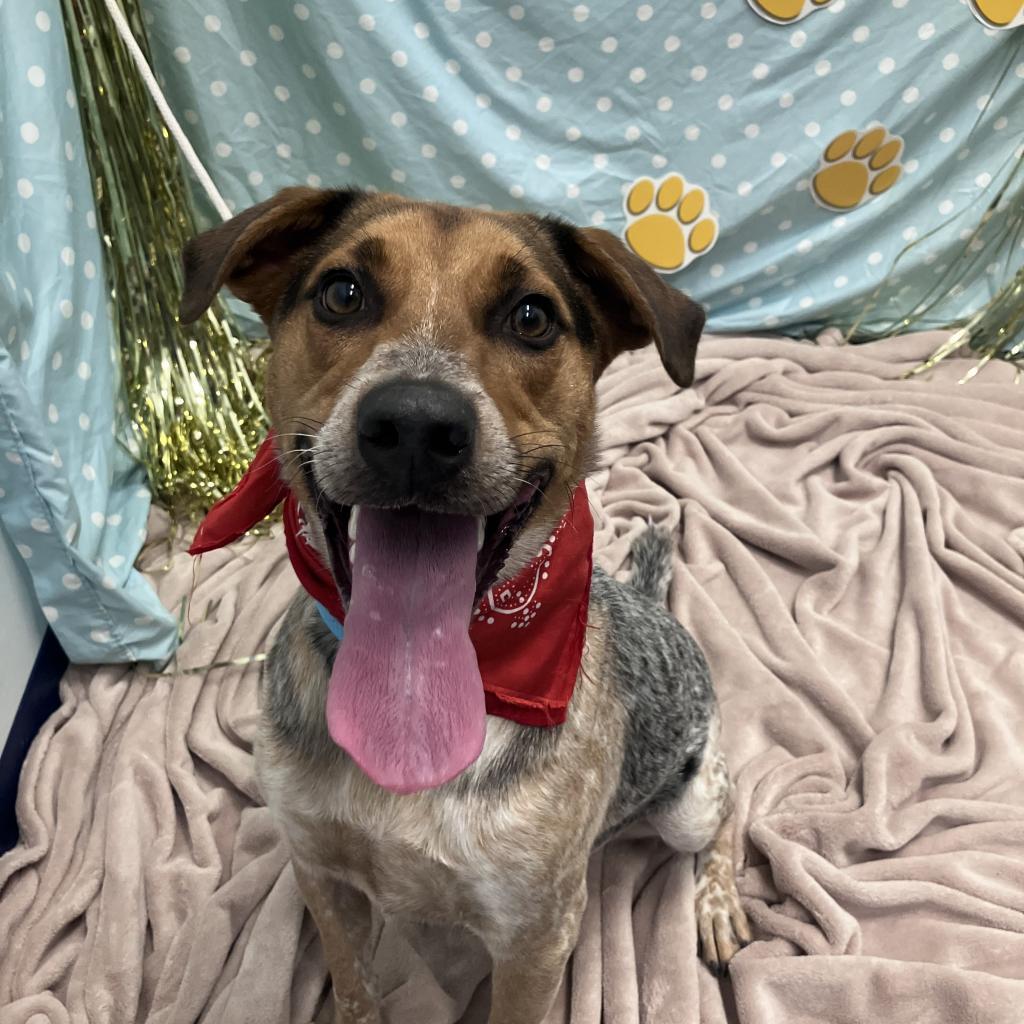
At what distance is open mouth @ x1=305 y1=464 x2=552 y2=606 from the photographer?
5.62 feet

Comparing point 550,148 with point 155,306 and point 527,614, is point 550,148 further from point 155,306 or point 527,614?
point 527,614

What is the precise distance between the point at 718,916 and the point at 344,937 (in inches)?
49.1

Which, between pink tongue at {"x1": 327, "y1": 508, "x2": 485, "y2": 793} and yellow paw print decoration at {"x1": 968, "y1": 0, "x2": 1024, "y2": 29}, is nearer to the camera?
pink tongue at {"x1": 327, "y1": 508, "x2": 485, "y2": 793}

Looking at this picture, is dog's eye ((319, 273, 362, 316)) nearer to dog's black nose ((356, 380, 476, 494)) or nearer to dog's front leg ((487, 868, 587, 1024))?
dog's black nose ((356, 380, 476, 494))

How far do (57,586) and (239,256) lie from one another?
6.13 ft

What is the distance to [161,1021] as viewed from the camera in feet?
7.89

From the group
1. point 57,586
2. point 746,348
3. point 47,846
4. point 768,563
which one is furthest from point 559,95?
point 47,846

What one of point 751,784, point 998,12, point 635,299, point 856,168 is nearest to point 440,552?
point 635,299

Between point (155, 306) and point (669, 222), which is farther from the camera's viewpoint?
point (669, 222)

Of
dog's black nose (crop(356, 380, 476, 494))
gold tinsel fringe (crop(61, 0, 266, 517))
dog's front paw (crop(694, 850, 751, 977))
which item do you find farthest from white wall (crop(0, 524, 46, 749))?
dog's front paw (crop(694, 850, 751, 977))

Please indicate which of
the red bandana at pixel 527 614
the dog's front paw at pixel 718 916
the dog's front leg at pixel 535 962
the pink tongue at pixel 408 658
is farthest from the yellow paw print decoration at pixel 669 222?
the dog's front leg at pixel 535 962

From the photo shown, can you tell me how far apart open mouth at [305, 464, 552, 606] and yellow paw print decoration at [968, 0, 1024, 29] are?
4418mm

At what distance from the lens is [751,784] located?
3141 mm

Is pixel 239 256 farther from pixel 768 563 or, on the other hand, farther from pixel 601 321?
pixel 768 563
